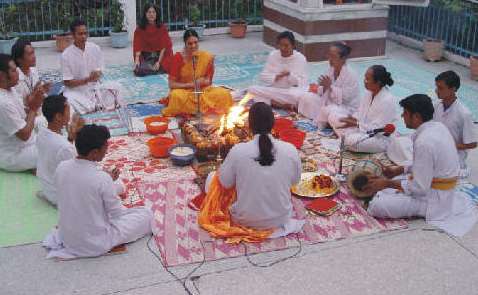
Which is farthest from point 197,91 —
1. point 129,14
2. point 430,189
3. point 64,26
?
point 129,14

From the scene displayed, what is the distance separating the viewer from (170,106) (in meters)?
7.51

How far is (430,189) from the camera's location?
5109 millimetres

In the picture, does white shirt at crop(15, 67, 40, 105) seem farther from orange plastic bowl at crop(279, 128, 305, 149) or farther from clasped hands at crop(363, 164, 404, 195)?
clasped hands at crop(363, 164, 404, 195)

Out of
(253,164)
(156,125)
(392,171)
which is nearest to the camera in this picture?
(253,164)

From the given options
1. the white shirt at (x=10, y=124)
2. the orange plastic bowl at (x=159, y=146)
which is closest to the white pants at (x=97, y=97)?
the white shirt at (x=10, y=124)

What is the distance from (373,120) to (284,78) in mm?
1778

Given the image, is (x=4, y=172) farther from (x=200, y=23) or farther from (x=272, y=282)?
(x=200, y=23)

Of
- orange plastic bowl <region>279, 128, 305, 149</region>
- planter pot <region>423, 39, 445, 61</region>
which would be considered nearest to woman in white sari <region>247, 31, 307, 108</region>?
orange plastic bowl <region>279, 128, 305, 149</region>

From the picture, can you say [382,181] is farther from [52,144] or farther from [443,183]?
[52,144]

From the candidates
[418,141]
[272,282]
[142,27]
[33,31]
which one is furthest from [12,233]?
[33,31]

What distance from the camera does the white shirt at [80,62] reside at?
25.3ft

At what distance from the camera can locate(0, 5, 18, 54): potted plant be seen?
10.3 meters

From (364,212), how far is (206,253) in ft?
4.95

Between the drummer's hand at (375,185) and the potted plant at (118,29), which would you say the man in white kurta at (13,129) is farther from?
the potted plant at (118,29)
